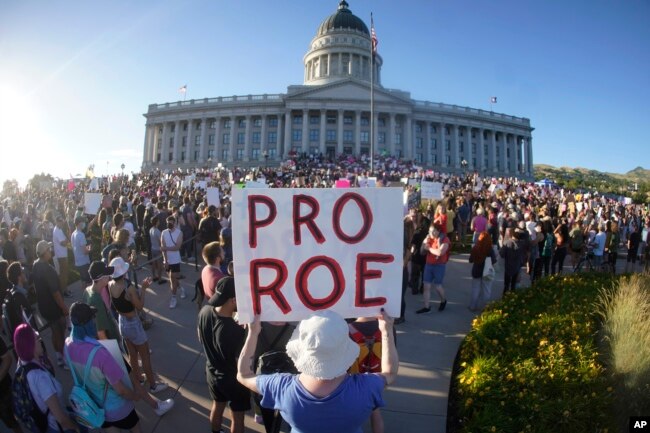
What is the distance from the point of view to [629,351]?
3.97 metres

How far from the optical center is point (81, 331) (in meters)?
3.19

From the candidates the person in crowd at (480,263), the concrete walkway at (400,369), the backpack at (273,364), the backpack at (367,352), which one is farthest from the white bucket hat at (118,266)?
the person in crowd at (480,263)

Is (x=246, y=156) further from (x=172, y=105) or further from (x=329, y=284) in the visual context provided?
(x=329, y=284)

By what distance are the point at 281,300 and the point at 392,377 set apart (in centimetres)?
88

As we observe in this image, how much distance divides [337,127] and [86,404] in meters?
68.2

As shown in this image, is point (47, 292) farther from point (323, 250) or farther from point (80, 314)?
point (323, 250)

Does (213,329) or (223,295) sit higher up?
(223,295)

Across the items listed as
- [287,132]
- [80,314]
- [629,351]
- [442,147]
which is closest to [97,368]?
[80,314]

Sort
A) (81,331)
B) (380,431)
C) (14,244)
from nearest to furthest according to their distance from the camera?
(81,331) < (380,431) < (14,244)

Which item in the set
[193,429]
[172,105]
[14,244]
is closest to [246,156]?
[172,105]

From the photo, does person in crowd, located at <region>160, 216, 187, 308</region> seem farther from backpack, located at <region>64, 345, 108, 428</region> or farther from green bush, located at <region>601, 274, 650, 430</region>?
green bush, located at <region>601, 274, 650, 430</region>

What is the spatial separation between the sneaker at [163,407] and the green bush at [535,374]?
330 cm

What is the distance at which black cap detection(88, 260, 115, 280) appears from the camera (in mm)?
4270

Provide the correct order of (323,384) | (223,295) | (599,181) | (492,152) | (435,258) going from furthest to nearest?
(599,181)
(492,152)
(435,258)
(223,295)
(323,384)
